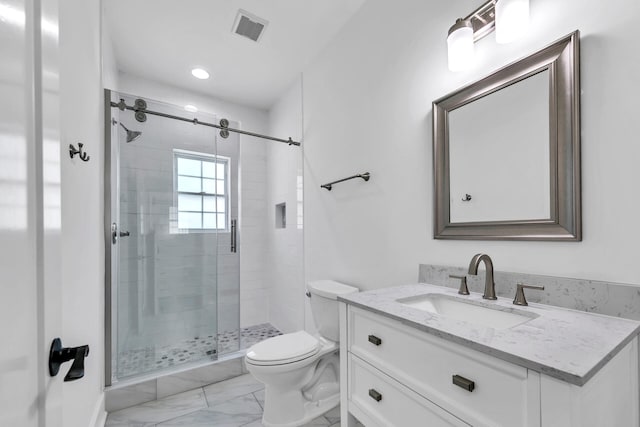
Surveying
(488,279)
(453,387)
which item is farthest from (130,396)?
(488,279)

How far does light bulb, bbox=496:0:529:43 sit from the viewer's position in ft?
3.58

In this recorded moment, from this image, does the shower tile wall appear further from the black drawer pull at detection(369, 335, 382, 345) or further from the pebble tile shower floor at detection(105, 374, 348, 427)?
the black drawer pull at detection(369, 335, 382, 345)

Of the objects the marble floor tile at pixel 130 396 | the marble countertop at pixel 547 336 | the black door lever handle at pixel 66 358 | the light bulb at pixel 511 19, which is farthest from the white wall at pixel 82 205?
the light bulb at pixel 511 19

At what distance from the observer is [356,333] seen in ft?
3.85

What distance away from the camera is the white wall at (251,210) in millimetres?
3201

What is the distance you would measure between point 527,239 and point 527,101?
0.54 meters

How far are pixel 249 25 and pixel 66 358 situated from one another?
2233mm

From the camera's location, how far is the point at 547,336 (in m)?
0.75

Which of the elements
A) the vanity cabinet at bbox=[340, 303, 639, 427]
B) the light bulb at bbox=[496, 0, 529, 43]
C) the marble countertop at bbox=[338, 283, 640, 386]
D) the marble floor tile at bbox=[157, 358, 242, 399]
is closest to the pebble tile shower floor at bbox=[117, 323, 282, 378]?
the marble floor tile at bbox=[157, 358, 242, 399]

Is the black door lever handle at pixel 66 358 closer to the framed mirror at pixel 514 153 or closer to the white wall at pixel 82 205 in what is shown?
the white wall at pixel 82 205

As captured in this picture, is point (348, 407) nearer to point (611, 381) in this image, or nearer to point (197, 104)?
point (611, 381)

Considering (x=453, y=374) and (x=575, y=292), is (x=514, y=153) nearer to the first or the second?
(x=575, y=292)

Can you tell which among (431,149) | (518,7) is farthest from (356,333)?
(518,7)

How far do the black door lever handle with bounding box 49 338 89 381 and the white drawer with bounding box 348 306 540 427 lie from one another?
2.77 ft
